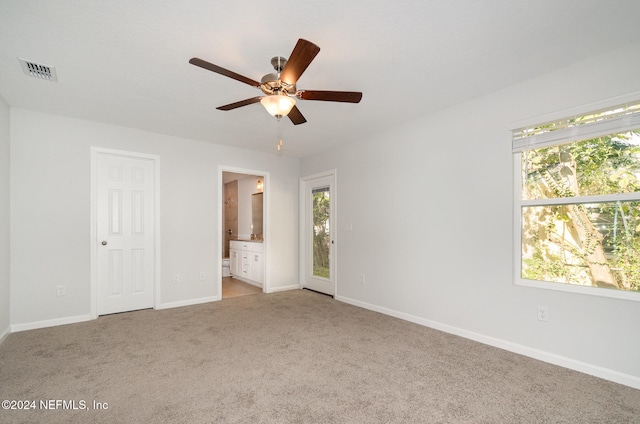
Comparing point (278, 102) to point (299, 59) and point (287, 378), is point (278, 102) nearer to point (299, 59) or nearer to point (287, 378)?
point (299, 59)

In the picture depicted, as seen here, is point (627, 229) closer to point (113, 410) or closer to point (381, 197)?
point (381, 197)

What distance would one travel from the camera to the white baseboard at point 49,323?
136 inches

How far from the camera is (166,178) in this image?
449 centimetres

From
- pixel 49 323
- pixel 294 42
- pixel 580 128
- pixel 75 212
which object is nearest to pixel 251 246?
pixel 75 212

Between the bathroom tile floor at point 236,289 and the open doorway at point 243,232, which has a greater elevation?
the open doorway at point 243,232

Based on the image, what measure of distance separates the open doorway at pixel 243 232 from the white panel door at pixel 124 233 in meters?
1.04

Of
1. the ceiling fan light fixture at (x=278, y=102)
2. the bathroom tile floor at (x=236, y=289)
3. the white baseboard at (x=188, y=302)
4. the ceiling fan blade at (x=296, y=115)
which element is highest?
the ceiling fan blade at (x=296, y=115)

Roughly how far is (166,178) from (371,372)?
3.78 m

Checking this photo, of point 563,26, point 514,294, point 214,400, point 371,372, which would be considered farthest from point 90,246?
point 563,26

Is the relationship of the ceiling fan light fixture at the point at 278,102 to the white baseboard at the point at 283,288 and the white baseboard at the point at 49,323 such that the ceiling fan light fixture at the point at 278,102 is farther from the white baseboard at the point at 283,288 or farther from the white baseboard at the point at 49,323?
the white baseboard at the point at 283,288

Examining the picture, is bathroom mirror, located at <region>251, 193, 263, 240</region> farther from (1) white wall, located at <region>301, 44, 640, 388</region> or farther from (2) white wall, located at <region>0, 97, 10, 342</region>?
(2) white wall, located at <region>0, 97, 10, 342</region>

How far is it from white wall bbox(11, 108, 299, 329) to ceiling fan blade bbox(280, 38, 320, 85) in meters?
3.13

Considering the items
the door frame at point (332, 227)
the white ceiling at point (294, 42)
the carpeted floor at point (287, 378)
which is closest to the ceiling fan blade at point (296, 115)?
the white ceiling at point (294, 42)

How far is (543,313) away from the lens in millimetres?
2703
